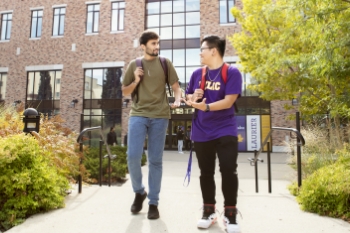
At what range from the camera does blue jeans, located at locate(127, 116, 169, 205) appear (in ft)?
8.93

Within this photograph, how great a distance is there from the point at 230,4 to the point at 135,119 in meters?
17.9

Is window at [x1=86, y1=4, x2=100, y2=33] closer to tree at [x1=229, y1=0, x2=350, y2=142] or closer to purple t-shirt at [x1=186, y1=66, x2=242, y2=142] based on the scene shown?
tree at [x1=229, y1=0, x2=350, y2=142]

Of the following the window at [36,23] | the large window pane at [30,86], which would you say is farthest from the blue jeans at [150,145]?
the window at [36,23]

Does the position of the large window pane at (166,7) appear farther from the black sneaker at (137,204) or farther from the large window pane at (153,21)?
the black sneaker at (137,204)

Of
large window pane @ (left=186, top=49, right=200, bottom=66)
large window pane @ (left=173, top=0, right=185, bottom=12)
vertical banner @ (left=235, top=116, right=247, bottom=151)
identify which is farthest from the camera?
large window pane @ (left=173, top=0, right=185, bottom=12)

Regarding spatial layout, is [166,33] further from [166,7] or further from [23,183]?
[23,183]

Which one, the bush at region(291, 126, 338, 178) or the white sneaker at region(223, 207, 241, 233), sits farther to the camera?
the bush at region(291, 126, 338, 178)

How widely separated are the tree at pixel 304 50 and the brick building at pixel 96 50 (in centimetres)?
650

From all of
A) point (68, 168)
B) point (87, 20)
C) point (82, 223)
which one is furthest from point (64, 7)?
point (82, 223)

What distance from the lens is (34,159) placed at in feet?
10.1

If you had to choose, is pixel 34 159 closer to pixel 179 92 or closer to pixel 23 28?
pixel 179 92

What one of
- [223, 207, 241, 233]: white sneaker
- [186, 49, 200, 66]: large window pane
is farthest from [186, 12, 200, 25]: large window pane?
[223, 207, 241, 233]: white sneaker

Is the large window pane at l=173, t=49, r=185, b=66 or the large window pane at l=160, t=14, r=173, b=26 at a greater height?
the large window pane at l=160, t=14, r=173, b=26

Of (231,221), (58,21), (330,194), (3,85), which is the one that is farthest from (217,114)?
(3,85)
